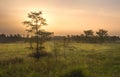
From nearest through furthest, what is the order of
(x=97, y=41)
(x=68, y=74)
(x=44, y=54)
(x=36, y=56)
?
(x=68, y=74), (x=36, y=56), (x=44, y=54), (x=97, y=41)

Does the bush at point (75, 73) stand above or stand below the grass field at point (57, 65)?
above

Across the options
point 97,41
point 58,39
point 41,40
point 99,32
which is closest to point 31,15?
point 41,40

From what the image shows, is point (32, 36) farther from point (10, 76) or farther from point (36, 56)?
point (10, 76)

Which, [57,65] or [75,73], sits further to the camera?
[57,65]

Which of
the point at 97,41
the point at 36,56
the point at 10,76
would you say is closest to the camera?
the point at 10,76

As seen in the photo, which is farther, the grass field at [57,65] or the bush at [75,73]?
the grass field at [57,65]

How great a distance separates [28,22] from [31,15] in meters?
1.99

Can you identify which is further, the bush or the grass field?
the grass field

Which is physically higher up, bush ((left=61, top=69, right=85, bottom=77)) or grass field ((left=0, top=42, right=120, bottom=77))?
bush ((left=61, top=69, right=85, bottom=77))

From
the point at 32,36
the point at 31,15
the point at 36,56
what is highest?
the point at 31,15

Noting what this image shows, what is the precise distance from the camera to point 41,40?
63594mm

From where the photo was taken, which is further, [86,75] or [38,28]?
[38,28]

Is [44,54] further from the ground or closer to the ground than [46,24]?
closer to the ground

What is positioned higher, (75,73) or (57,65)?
(75,73)
